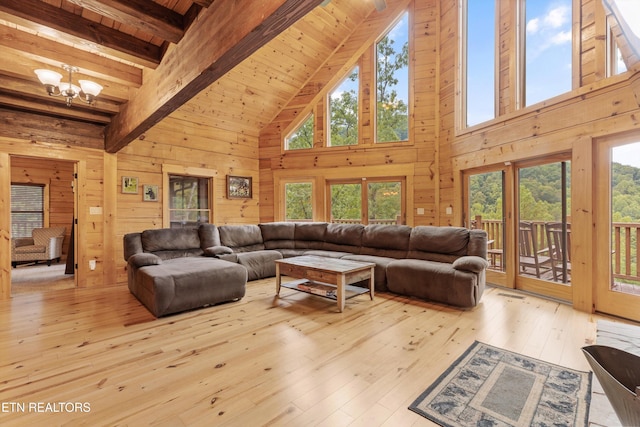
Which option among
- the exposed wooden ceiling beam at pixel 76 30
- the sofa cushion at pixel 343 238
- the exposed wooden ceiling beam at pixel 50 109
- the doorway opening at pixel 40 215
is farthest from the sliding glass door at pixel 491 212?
the doorway opening at pixel 40 215

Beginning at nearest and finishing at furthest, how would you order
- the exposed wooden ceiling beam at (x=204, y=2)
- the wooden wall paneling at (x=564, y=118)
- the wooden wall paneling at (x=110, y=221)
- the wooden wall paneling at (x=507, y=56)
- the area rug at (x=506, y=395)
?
1. the area rug at (x=506, y=395)
2. the exposed wooden ceiling beam at (x=204, y=2)
3. the wooden wall paneling at (x=564, y=118)
4. the wooden wall paneling at (x=507, y=56)
5. the wooden wall paneling at (x=110, y=221)

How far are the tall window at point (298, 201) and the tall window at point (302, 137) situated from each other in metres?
0.84

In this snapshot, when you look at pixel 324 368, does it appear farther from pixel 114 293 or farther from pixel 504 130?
pixel 504 130

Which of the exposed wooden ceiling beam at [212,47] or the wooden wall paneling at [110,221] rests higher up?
the exposed wooden ceiling beam at [212,47]

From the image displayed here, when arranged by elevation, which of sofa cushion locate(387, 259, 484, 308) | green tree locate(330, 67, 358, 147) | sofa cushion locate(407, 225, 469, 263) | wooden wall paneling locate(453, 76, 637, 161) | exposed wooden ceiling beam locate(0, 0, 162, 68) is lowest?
sofa cushion locate(387, 259, 484, 308)

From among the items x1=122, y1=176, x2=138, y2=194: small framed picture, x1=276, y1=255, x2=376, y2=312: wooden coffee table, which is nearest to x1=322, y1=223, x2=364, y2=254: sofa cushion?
x1=276, y1=255, x2=376, y2=312: wooden coffee table

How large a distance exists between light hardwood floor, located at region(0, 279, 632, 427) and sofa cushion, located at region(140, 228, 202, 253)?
851 millimetres

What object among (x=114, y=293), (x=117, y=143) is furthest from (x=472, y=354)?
(x=117, y=143)

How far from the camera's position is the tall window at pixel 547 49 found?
11.6 feet

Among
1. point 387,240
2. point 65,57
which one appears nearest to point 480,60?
point 387,240

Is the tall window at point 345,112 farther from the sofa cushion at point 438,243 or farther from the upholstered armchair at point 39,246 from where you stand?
the upholstered armchair at point 39,246

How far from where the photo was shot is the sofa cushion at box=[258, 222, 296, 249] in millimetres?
5613

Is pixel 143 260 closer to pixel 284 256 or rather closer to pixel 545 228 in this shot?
pixel 284 256

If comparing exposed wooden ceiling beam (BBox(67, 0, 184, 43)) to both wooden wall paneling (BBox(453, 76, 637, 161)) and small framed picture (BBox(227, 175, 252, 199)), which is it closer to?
small framed picture (BBox(227, 175, 252, 199))
